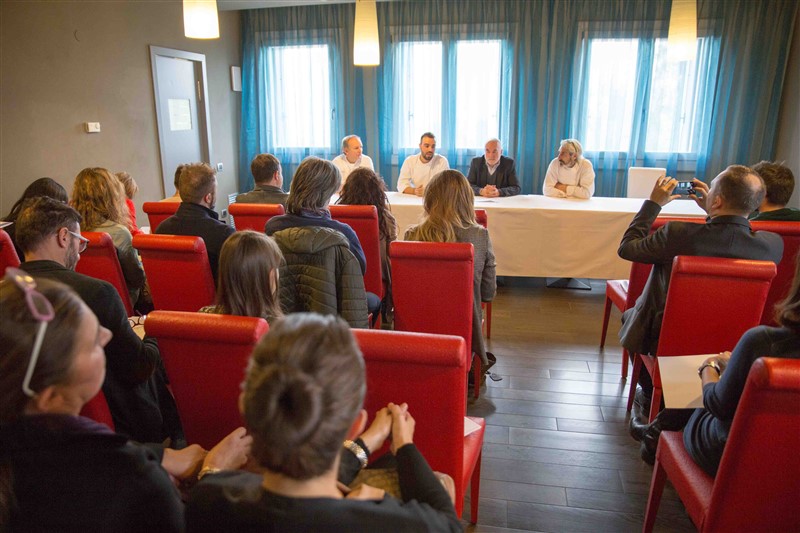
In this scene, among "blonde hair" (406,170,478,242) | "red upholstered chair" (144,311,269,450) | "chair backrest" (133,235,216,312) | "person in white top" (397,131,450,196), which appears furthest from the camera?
"person in white top" (397,131,450,196)

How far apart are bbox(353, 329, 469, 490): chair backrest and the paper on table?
0.75 metres

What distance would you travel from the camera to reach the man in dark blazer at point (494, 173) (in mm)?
4840

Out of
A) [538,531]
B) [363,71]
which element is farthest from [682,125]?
[538,531]

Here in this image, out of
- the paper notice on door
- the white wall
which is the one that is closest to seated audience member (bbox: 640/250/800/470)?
the white wall

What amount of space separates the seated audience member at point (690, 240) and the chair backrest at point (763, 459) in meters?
1.02

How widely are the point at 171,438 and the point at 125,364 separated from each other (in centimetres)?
68

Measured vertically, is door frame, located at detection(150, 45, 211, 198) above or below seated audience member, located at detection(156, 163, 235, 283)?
above

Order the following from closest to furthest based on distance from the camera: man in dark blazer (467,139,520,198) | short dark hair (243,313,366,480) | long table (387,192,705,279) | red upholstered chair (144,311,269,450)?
short dark hair (243,313,366,480), red upholstered chair (144,311,269,450), long table (387,192,705,279), man in dark blazer (467,139,520,198)

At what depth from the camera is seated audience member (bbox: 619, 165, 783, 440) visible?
2078mm

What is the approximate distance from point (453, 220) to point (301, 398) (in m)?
1.88

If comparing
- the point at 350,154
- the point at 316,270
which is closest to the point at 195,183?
the point at 316,270

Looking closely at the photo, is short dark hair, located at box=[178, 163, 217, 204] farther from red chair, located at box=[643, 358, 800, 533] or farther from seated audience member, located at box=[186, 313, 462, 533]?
red chair, located at box=[643, 358, 800, 533]

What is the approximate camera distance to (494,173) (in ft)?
16.2

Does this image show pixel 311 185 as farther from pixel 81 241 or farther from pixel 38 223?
pixel 38 223
